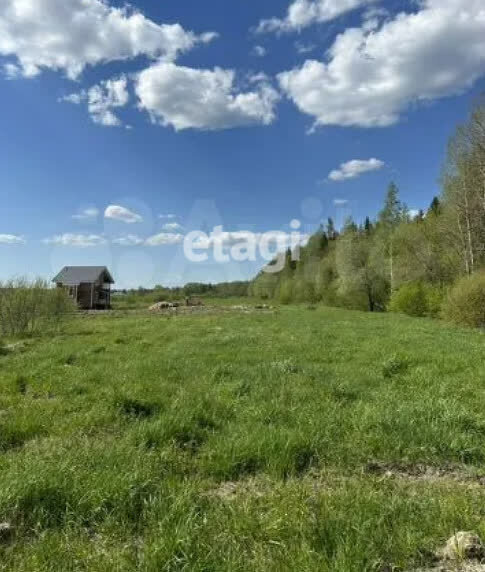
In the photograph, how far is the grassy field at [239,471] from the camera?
3.16 meters

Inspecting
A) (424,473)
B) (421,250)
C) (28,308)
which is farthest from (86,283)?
(424,473)

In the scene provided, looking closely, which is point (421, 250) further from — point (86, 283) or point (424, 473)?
point (86, 283)

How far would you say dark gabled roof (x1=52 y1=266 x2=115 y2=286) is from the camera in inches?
2918

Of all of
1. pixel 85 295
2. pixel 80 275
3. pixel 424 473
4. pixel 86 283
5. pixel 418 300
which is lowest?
pixel 424 473

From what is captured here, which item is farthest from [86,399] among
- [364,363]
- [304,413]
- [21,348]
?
[21,348]

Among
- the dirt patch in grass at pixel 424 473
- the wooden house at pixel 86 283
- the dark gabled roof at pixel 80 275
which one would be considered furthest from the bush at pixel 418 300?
the dark gabled roof at pixel 80 275

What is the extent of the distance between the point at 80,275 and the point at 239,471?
7579cm

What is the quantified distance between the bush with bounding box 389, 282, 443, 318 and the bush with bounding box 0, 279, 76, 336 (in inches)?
1123

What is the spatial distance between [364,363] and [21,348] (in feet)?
42.0

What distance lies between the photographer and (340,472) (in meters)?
4.69

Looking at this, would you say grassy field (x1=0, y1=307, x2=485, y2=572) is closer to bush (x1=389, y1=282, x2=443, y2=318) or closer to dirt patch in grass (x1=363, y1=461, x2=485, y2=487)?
dirt patch in grass (x1=363, y1=461, x2=485, y2=487)

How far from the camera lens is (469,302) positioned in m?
26.3

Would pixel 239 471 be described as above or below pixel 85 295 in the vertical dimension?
below

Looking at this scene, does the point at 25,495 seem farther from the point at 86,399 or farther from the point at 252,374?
the point at 252,374
